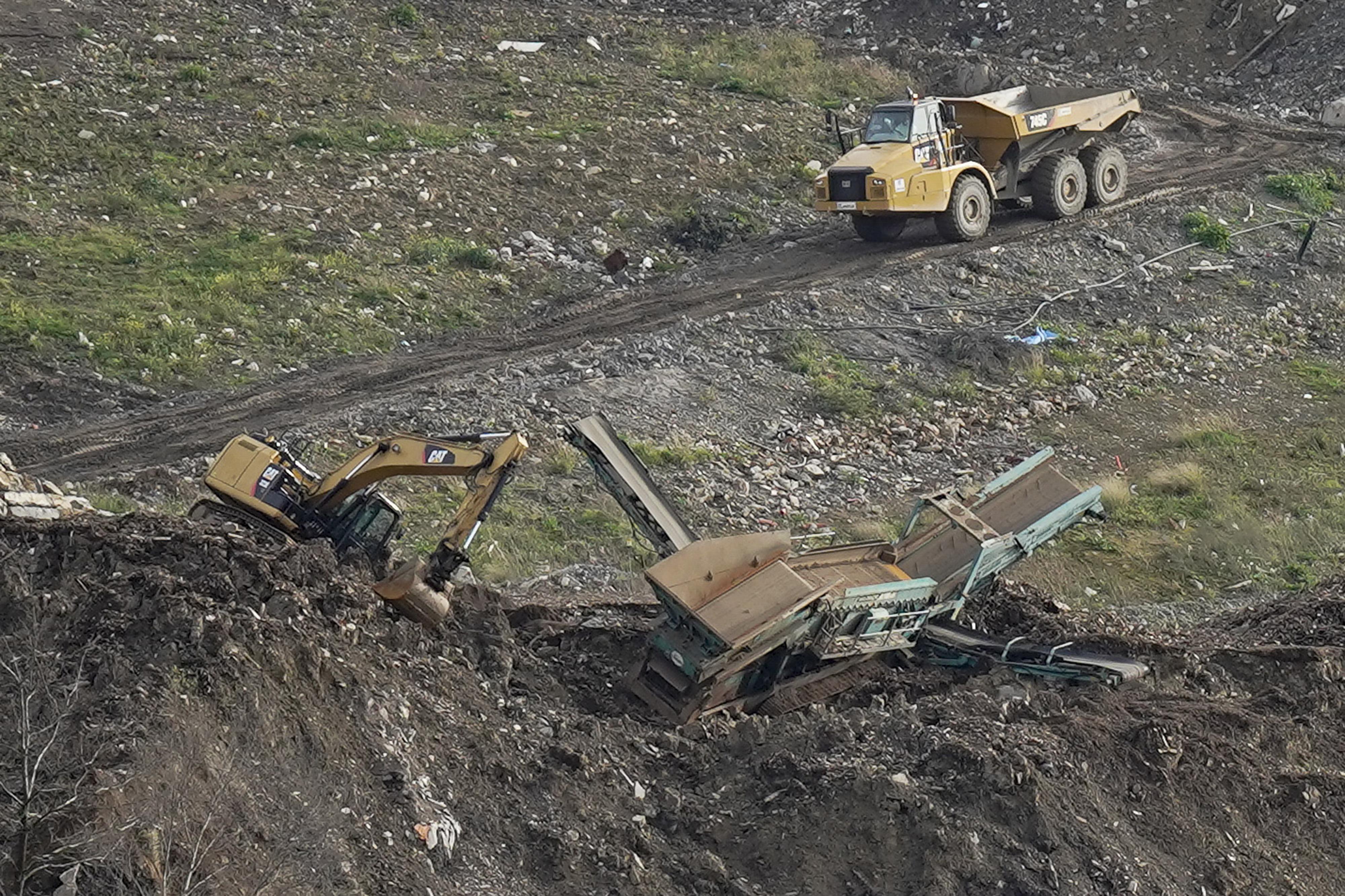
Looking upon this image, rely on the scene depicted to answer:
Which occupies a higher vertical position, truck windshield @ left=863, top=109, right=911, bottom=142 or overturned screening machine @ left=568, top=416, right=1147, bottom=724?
truck windshield @ left=863, top=109, right=911, bottom=142

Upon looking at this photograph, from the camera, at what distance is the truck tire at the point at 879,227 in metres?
20.8

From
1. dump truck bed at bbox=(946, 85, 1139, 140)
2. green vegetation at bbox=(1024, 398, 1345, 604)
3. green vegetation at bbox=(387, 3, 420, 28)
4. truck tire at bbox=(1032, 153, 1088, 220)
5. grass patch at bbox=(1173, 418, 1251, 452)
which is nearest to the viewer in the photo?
green vegetation at bbox=(1024, 398, 1345, 604)

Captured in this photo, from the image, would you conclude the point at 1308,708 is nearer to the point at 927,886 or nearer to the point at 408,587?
the point at 927,886

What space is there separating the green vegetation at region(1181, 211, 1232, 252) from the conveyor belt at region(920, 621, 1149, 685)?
11.6 metres

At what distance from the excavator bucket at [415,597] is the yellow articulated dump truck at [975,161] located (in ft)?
35.3

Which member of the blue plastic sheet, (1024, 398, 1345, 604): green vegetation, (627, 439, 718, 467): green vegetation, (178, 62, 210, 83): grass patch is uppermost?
(178, 62, 210, 83): grass patch

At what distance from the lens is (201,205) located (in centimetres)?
2025

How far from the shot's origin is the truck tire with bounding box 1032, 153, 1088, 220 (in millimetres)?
21391

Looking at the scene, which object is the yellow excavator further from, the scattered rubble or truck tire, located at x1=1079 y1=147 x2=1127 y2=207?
truck tire, located at x1=1079 y1=147 x2=1127 y2=207

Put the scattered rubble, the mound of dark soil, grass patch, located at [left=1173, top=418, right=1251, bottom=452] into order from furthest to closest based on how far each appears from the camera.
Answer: grass patch, located at [left=1173, top=418, right=1251, bottom=452]
the scattered rubble
the mound of dark soil

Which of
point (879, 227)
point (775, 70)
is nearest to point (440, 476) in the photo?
point (879, 227)

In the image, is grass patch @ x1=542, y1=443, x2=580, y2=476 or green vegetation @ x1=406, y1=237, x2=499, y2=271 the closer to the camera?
grass patch @ x1=542, y1=443, x2=580, y2=476

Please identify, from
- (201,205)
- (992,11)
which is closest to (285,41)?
(201,205)

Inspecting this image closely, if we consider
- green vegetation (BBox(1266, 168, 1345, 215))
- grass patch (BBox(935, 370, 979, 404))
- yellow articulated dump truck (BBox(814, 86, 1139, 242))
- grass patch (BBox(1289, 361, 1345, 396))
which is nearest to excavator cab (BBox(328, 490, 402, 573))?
grass patch (BBox(935, 370, 979, 404))
